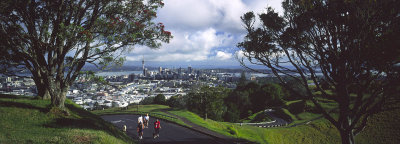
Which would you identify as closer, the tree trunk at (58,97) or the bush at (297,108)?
the tree trunk at (58,97)

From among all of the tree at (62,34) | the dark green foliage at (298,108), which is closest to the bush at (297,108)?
the dark green foliage at (298,108)

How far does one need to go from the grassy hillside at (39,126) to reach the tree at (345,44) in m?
9.35

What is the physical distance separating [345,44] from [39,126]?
13.7 meters

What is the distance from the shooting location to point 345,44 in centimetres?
855

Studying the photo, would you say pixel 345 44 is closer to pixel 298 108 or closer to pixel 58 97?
pixel 58 97

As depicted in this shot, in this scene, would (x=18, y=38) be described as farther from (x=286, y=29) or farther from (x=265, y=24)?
(x=286, y=29)

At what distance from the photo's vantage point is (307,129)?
25.6 m

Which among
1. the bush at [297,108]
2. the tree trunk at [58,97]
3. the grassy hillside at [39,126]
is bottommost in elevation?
the bush at [297,108]

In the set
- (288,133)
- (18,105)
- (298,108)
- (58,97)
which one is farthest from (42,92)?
(298,108)

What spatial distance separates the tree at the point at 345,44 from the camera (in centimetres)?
719

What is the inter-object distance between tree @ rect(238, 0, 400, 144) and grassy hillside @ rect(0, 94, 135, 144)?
935 cm

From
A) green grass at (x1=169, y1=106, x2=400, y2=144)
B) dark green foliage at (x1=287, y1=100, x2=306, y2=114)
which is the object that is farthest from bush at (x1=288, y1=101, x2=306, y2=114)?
green grass at (x1=169, y1=106, x2=400, y2=144)

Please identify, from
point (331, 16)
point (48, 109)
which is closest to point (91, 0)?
point (48, 109)

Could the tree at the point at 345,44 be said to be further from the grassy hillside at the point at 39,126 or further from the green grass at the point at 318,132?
the green grass at the point at 318,132
